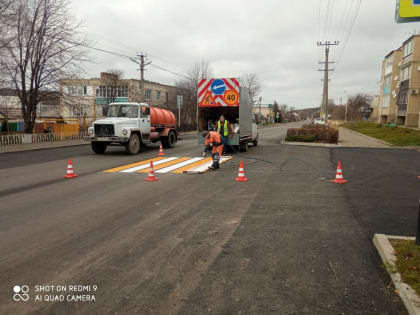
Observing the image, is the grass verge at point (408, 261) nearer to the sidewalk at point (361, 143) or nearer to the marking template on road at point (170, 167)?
the marking template on road at point (170, 167)

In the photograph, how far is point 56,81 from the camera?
22.7m

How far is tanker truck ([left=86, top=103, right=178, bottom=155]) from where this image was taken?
49.2 ft

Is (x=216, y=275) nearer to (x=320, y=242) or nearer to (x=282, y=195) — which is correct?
(x=320, y=242)

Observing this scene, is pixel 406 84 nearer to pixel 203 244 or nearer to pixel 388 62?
pixel 388 62

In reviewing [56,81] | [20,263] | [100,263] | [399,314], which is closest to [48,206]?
[20,263]

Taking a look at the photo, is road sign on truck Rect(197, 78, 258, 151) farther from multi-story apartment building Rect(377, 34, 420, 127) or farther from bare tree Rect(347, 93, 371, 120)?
bare tree Rect(347, 93, 371, 120)

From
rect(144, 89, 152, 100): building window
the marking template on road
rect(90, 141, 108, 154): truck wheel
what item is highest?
rect(144, 89, 152, 100): building window

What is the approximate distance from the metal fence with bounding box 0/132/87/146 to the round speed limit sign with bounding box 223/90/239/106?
14037mm

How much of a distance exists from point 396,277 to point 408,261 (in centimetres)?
47

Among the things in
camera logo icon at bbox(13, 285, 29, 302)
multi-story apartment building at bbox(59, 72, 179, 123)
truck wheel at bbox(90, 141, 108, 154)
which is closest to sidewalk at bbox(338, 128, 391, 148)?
truck wheel at bbox(90, 141, 108, 154)

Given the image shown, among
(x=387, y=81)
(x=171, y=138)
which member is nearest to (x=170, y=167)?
(x=171, y=138)

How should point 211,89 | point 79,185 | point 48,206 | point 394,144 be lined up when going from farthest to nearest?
point 394,144 < point 211,89 < point 79,185 < point 48,206

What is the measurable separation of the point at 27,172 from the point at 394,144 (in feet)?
70.9

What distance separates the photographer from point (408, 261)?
373 centimetres
